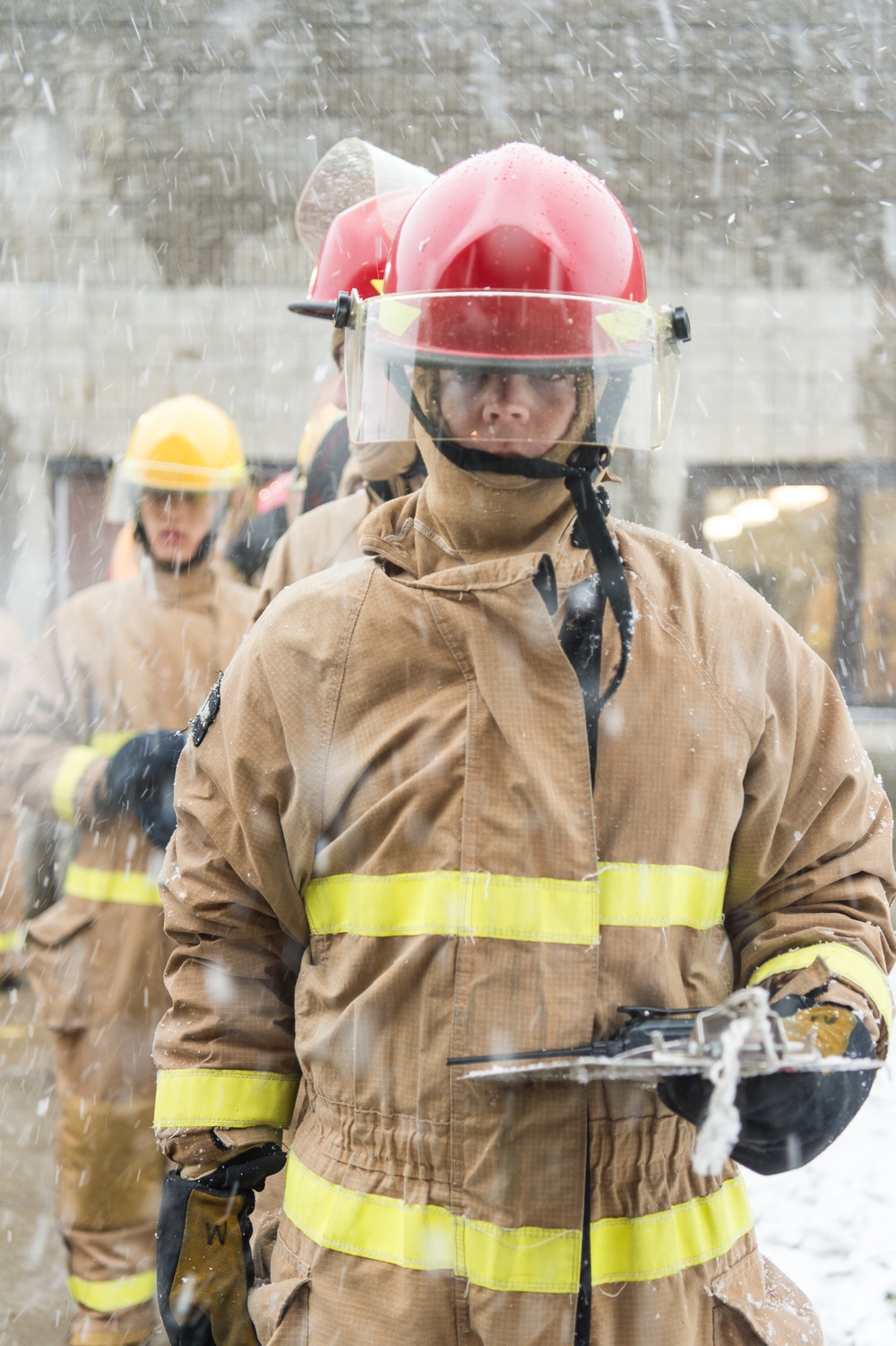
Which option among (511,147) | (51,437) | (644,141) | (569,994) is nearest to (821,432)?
(644,141)

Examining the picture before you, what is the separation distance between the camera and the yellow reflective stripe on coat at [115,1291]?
10.8ft

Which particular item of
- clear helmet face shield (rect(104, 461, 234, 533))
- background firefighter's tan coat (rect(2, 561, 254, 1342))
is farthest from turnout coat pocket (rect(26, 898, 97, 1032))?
clear helmet face shield (rect(104, 461, 234, 533))

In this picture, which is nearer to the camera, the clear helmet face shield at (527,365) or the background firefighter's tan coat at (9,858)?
the clear helmet face shield at (527,365)

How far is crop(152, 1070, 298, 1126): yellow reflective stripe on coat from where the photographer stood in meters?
1.79

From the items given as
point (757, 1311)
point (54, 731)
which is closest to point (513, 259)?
point (757, 1311)

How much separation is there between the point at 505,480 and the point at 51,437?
297 inches

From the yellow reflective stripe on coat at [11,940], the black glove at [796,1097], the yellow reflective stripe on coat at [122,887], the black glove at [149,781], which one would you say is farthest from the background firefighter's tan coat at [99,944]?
the black glove at [796,1097]

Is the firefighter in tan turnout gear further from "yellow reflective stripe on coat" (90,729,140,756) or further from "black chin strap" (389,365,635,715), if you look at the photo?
"yellow reflective stripe on coat" (90,729,140,756)

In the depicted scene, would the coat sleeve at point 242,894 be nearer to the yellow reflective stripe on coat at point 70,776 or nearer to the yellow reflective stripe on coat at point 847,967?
the yellow reflective stripe on coat at point 847,967

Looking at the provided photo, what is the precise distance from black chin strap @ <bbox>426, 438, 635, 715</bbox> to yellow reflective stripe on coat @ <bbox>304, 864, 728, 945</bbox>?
0.79 feet

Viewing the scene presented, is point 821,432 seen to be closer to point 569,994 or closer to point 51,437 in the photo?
point 51,437

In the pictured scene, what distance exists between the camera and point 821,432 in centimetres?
802

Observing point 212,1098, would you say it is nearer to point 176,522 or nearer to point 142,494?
point 176,522

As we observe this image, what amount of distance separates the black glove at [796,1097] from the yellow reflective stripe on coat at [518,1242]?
0.41ft
